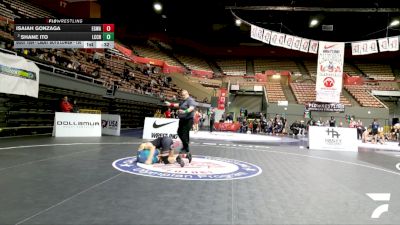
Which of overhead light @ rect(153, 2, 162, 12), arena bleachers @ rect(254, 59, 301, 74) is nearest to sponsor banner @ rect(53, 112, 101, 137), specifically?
Result: overhead light @ rect(153, 2, 162, 12)

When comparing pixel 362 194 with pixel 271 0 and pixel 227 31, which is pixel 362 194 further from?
pixel 227 31

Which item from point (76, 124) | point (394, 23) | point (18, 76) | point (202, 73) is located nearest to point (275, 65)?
point (202, 73)

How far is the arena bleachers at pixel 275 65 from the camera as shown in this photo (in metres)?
38.6

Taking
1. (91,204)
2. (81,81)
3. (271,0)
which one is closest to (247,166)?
(91,204)

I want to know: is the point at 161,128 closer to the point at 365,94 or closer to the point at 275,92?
the point at 275,92

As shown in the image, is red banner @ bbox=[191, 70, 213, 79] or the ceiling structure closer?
the ceiling structure

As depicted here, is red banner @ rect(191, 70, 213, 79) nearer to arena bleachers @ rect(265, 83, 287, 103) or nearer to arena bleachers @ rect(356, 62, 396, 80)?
arena bleachers @ rect(265, 83, 287, 103)

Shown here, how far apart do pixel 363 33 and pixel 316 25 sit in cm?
623

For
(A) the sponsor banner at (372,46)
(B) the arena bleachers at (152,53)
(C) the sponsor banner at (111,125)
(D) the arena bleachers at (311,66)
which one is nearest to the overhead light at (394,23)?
(D) the arena bleachers at (311,66)

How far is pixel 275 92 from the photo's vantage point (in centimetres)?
3325

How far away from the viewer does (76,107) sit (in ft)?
47.8

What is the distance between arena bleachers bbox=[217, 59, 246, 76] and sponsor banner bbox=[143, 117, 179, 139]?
26.3m
